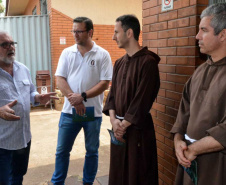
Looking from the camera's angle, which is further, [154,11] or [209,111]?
[154,11]

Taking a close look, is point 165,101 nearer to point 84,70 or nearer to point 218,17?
point 84,70

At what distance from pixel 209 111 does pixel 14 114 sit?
1704 millimetres

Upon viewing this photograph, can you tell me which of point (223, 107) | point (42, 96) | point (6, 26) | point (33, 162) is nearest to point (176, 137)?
point (223, 107)

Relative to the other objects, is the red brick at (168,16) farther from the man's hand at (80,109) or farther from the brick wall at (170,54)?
the man's hand at (80,109)

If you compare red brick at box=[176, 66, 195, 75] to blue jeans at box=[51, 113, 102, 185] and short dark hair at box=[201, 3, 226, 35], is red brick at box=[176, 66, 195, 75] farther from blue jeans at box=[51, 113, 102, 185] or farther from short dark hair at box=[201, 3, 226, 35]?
blue jeans at box=[51, 113, 102, 185]

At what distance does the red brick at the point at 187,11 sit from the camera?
7.70ft

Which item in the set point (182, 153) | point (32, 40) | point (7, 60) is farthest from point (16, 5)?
point (182, 153)

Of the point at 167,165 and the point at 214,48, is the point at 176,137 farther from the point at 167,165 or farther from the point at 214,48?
the point at 167,165

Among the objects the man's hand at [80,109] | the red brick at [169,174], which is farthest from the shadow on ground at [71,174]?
the man's hand at [80,109]

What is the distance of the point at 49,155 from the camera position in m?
4.76

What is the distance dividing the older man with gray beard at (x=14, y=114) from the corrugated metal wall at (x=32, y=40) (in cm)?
640

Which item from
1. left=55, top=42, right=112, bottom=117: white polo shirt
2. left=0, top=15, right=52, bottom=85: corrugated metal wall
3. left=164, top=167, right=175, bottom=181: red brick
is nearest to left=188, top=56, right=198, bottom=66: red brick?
left=55, top=42, right=112, bottom=117: white polo shirt

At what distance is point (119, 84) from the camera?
101 inches

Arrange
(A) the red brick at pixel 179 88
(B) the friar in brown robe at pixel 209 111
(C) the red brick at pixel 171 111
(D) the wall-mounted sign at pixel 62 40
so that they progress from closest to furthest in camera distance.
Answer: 1. (B) the friar in brown robe at pixel 209 111
2. (A) the red brick at pixel 179 88
3. (C) the red brick at pixel 171 111
4. (D) the wall-mounted sign at pixel 62 40
